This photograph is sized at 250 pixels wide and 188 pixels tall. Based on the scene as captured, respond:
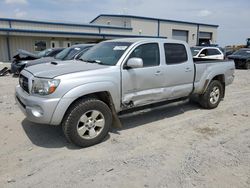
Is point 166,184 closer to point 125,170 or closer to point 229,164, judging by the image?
point 125,170

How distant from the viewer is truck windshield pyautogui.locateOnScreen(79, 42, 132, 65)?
455cm

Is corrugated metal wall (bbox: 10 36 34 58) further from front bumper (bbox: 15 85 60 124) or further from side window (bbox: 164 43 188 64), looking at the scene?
front bumper (bbox: 15 85 60 124)

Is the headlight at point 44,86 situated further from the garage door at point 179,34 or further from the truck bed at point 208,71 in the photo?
the garage door at point 179,34

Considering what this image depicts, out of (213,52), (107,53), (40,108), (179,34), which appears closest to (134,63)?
(107,53)

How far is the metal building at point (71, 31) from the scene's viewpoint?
2584 cm

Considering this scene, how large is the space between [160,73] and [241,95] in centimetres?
490

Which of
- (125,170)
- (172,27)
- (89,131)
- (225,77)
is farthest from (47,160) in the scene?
(172,27)

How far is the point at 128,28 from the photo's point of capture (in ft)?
115

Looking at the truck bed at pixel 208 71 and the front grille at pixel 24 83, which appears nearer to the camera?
the front grille at pixel 24 83

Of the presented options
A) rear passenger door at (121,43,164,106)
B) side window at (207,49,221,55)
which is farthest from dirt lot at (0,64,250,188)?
side window at (207,49,221,55)

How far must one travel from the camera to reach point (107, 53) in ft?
15.9

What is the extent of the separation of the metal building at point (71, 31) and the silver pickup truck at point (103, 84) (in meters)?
23.8

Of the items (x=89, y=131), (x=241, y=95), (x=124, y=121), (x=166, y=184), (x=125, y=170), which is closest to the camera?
(x=166, y=184)

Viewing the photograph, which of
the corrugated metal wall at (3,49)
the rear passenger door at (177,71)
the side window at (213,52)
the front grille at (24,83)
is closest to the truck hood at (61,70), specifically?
the front grille at (24,83)
